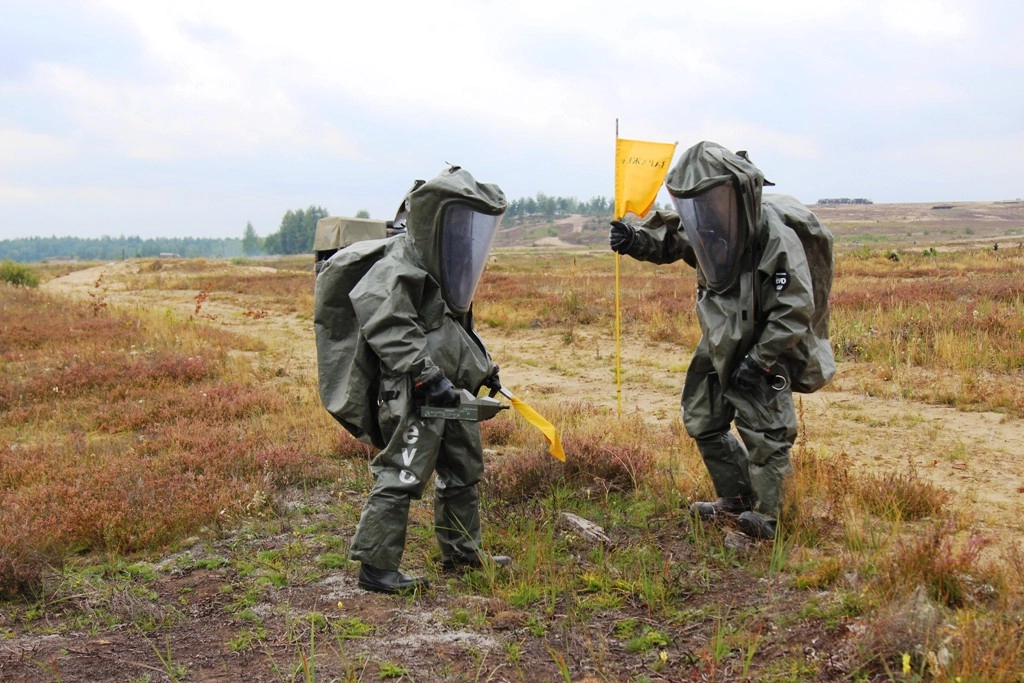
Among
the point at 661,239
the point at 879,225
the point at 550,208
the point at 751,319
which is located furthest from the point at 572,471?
the point at 550,208

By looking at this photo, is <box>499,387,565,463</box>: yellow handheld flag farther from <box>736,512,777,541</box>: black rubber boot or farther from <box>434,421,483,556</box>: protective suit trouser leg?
<box>736,512,777,541</box>: black rubber boot

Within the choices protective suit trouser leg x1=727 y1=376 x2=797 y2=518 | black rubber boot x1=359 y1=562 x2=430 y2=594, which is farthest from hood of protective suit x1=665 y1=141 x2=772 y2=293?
black rubber boot x1=359 y1=562 x2=430 y2=594

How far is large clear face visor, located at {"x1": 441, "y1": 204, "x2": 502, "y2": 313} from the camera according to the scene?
4.46 metres

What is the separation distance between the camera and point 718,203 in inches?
185

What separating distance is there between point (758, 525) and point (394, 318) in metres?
2.41

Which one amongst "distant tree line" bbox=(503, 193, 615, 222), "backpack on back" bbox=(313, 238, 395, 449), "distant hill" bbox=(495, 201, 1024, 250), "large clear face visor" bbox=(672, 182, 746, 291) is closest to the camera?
"backpack on back" bbox=(313, 238, 395, 449)

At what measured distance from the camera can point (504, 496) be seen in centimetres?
594

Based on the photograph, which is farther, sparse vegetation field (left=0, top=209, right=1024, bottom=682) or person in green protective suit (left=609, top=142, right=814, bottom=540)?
person in green protective suit (left=609, top=142, right=814, bottom=540)

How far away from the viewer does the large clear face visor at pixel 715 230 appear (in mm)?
4680

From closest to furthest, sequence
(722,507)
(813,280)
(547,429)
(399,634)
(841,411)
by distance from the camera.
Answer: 1. (399,634)
2. (547,429)
3. (813,280)
4. (722,507)
5. (841,411)

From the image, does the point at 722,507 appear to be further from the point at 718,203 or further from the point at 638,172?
the point at 638,172

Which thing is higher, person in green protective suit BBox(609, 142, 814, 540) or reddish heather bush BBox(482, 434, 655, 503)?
person in green protective suit BBox(609, 142, 814, 540)

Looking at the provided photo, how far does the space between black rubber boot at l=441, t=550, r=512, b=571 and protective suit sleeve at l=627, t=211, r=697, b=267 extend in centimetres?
208

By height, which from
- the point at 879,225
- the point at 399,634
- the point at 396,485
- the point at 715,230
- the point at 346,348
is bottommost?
the point at 399,634
